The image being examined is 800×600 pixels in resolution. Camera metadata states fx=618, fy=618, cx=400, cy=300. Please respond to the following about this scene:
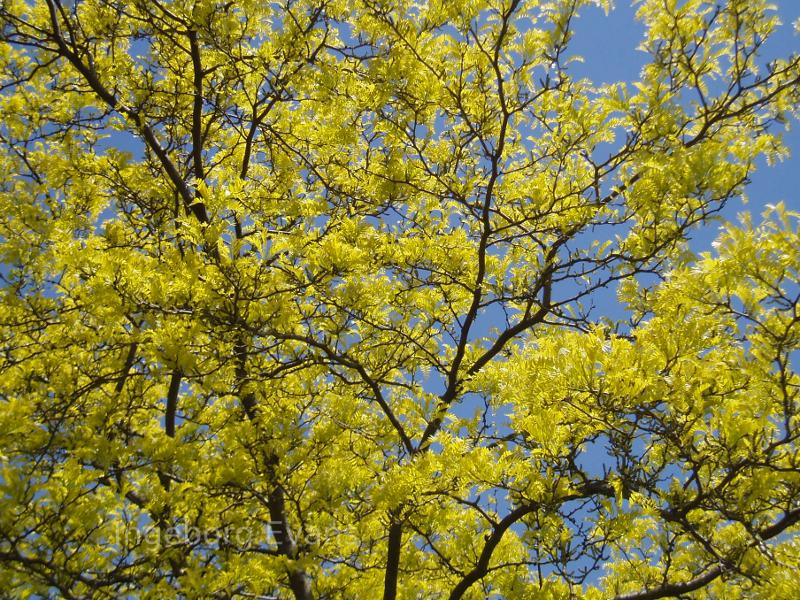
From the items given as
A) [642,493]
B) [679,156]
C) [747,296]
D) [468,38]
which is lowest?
[642,493]

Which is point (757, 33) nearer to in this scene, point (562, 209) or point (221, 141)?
point (562, 209)

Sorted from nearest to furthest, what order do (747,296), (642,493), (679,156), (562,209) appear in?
(747,296) → (642,493) → (679,156) → (562,209)

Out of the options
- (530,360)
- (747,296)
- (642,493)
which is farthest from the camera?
(530,360)

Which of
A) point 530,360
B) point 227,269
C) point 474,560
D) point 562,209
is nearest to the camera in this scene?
point 530,360

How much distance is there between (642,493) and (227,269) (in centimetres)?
280

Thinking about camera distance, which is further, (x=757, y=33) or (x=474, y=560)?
(x=474, y=560)

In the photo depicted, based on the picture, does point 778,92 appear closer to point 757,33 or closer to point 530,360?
point 757,33

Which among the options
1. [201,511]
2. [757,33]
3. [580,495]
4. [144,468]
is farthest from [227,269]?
[757,33]

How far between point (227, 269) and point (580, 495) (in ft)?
8.51

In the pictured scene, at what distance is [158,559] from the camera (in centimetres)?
379

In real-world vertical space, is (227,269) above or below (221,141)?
below

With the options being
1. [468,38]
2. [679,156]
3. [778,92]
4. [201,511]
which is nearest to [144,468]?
[201,511]

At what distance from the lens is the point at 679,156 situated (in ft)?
11.5

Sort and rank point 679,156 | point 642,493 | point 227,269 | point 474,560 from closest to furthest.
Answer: point 642,493 → point 679,156 → point 227,269 → point 474,560
